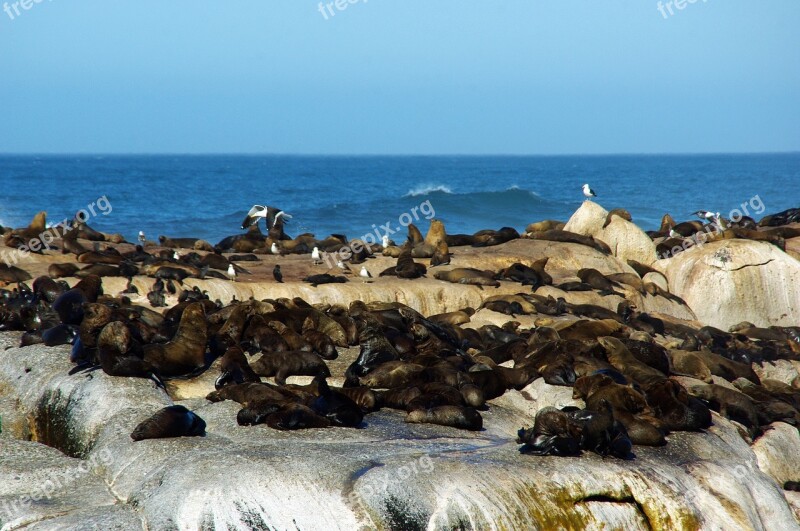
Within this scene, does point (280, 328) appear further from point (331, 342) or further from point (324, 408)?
point (324, 408)

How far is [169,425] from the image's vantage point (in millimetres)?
8039

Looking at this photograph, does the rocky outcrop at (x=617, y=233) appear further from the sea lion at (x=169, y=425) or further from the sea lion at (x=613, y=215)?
the sea lion at (x=169, y=425)

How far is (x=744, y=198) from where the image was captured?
7194 cm

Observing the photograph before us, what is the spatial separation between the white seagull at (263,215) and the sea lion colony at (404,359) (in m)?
4.07

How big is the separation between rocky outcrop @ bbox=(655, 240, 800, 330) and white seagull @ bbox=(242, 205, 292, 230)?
9.68 meters

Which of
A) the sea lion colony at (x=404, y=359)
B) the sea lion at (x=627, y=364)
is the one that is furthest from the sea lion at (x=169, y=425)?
the sea lion at (x=627, y=364)

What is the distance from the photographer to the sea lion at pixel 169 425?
8.01m

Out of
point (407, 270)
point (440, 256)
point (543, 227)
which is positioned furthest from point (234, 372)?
point (543, 227)

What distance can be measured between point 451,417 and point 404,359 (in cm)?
194

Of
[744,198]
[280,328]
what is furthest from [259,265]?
[744,198]

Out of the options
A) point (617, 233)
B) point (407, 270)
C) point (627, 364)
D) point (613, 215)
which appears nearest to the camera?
point (627, 364)

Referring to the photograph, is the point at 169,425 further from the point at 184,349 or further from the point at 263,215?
the point at 263,215

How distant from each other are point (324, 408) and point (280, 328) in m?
2.63

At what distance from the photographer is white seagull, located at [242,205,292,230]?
2034cm
